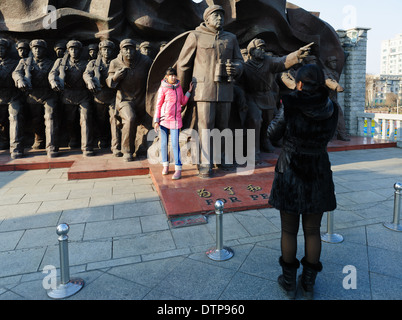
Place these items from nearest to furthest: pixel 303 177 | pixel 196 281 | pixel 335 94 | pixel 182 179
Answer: pixel 303 177 → pixel 196 281 → pixel 182 179 → pixel 335 94

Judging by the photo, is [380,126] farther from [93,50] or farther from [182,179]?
[93,50]

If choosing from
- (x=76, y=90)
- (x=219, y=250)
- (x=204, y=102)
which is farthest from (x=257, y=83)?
(x=219, y=250)

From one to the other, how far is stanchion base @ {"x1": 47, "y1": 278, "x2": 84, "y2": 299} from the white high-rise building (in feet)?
381

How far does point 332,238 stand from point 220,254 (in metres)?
1.35

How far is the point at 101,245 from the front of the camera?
3.41 meters

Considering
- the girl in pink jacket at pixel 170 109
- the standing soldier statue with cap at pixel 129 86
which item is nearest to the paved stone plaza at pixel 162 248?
the girl in pink jacket at pixel 170 109

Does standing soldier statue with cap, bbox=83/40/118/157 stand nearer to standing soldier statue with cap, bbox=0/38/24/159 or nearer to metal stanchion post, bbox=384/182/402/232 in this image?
standing soldier statue with cap, bbox=0/38/24/159

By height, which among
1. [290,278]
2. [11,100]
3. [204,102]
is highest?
[11,100]

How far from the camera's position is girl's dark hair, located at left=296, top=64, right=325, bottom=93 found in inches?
84.4

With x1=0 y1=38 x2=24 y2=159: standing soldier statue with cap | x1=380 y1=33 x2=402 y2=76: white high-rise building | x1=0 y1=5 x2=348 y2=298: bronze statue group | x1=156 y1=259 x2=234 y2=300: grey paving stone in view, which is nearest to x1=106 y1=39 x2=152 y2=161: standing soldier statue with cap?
→ x1=0 y1=5 x2=348 y2=298: bronze statue group

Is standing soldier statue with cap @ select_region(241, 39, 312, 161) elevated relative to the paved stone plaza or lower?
elevated

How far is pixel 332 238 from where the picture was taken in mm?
3477
